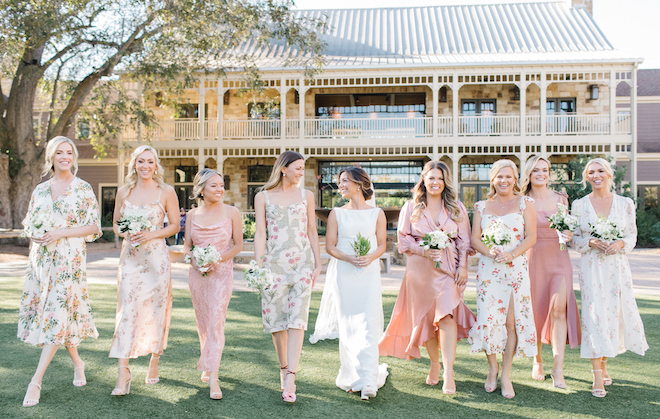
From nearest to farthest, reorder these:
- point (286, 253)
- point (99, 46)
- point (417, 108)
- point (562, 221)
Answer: point (286, 253), point (562, 221), point (99, 46), point (417, 108)

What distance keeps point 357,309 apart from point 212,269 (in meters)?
1.18

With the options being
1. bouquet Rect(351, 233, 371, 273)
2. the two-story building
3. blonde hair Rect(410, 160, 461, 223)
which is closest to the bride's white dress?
bouquet Rect(351, 233, 371, 273)

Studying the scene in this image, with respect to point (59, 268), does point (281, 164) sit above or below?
above

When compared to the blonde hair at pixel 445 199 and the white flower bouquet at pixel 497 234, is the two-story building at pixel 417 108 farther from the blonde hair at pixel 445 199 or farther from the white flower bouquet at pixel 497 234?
the white flower bouquet at pixel 497 234

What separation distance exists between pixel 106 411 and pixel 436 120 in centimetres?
1683

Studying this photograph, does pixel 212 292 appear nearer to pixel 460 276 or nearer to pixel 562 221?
pixel 460 276

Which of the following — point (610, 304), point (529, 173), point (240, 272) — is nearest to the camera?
point (610, 304)

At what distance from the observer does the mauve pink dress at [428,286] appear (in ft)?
12.6

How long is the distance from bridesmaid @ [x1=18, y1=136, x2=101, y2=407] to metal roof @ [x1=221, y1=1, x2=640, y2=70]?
1517 centimetres

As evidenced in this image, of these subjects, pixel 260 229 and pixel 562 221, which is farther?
pixel 562 221

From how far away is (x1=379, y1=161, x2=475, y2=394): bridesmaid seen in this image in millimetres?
3820

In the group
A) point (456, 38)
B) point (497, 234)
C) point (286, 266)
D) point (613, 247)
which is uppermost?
point (456, 38)

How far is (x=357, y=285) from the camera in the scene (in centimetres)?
379

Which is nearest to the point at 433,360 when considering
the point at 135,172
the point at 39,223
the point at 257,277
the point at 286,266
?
the point at 286,266
